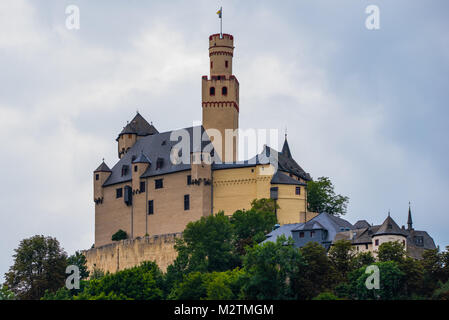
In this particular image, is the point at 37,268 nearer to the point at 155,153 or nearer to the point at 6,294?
the point at 6,294

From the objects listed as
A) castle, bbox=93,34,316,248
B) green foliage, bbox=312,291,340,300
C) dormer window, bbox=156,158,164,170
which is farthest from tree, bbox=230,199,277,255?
green foliage, bbox=312,291,340,300

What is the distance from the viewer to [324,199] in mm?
148875

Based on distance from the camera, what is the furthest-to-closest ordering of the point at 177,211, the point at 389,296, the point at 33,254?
the point at 177,211, the point at 33,254, the point at 389,296

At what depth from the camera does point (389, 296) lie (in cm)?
11375

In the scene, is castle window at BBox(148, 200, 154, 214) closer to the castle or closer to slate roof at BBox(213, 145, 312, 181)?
the castle

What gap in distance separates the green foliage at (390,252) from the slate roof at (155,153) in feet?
96.3

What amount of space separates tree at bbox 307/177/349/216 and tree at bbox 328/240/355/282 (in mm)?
25935

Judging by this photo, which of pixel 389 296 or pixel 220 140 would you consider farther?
pixel 220 140
